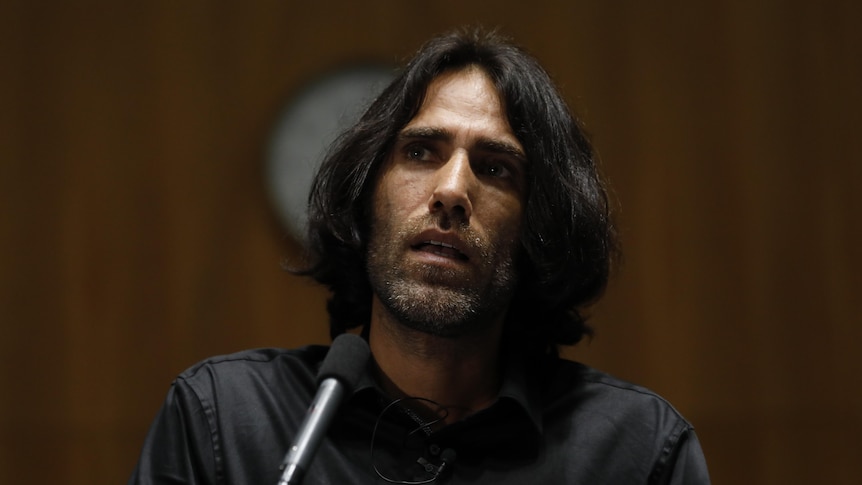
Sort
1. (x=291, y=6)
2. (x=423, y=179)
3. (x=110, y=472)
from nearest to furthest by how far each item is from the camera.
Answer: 1. (x=423, y=179)
2. (x=110, y=472)
3. (x=291, y=6)

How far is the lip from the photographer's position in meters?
1.64

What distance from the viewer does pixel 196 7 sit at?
9.55 ft

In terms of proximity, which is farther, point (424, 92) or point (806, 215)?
point (806, 215)

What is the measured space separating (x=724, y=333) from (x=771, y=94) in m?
0.73

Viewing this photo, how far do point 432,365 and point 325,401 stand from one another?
1.88ft

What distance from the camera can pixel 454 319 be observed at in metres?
1.63

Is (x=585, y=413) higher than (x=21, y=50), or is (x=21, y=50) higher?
(x=21, y=50)

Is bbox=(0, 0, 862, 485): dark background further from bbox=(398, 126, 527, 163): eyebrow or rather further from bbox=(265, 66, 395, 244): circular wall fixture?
bbox=(398, 126, 527, 163): eyebrow

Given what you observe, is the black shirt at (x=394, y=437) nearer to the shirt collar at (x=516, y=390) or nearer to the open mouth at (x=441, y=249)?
the shirt collar at (x=516, y=390)

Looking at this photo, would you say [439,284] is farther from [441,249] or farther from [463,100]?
[463,100]

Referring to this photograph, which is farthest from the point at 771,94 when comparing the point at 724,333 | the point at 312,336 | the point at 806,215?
the point at 312,336

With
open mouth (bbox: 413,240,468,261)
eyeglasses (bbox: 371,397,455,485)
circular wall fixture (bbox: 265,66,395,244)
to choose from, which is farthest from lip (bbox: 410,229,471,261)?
circular wall fixture (bbox: 265,66,395,244)

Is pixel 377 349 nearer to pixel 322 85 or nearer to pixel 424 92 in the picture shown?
pixel 424 92

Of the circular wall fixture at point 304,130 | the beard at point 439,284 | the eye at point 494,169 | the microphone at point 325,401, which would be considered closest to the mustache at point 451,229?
the beard at point 439,284
